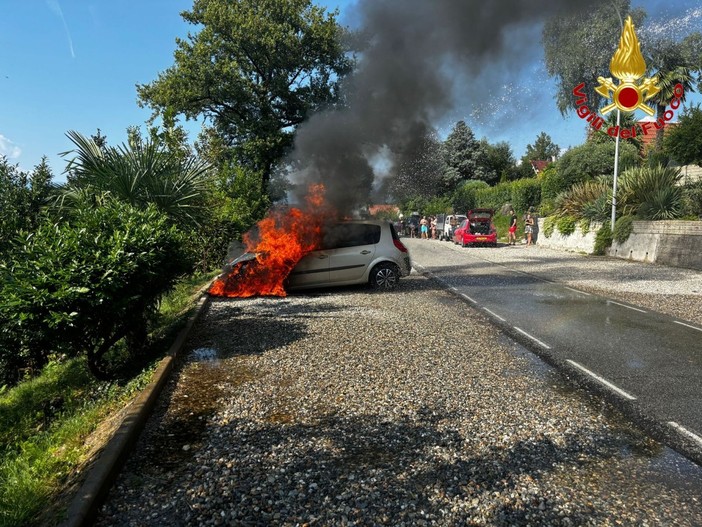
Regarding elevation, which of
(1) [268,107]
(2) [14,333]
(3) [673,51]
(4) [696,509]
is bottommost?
(4) [696,509]

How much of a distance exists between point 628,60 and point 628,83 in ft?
2.91

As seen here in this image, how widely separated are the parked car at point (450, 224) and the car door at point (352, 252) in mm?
22840

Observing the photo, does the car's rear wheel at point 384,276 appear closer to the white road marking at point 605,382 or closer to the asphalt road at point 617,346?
the asphalt road at point 617,346

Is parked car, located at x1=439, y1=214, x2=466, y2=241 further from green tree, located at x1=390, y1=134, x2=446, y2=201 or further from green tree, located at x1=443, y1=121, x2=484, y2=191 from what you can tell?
green tree, located at x1=390, y1=134, x2=446, y2=201

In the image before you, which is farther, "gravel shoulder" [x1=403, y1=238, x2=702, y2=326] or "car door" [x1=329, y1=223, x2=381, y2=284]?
"car door" [x1=329, y1=223, x2=381, y2=284]

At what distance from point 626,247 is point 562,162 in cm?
1292

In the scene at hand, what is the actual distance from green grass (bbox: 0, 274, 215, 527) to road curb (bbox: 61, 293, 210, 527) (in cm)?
22

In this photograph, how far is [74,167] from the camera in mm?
8742

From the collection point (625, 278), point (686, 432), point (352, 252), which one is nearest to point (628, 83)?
point (625, 278)

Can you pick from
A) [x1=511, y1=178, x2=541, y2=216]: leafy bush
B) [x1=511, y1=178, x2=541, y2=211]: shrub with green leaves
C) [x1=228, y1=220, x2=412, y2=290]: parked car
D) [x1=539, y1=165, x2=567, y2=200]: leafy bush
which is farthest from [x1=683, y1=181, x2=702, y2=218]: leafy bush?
[x1=511, y1=178, x2=541, y2=216]: leafy bush

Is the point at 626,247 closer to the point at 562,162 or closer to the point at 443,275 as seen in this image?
the point at 443,275

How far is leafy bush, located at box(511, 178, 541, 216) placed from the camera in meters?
33.3

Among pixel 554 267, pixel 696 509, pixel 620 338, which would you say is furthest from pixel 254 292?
pixel 554 267

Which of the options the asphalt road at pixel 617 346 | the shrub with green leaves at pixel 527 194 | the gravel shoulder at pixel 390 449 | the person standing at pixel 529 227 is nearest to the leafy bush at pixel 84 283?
the gravel shoulder at pixel 390 449
